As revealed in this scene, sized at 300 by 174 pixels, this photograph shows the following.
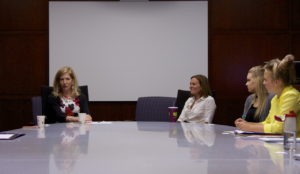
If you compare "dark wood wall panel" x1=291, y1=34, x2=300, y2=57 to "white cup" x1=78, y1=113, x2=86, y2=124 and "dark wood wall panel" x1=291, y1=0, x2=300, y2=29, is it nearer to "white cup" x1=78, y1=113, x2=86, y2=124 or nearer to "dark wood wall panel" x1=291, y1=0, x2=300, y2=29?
"dark wood wall panel" x1=291, y1=0, x2=300, y2=29

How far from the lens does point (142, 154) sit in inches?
89.4

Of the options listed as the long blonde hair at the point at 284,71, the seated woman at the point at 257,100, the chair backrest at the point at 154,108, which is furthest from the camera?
the chair backrest at the point at 154,108

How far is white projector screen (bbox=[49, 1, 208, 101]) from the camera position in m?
6.57

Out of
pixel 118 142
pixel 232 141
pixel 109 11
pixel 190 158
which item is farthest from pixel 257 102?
pixel 109 11

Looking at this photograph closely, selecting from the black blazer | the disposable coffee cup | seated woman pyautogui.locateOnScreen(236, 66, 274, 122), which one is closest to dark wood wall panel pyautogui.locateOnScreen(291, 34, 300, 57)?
seated woman pyautogui.locateOnScreen(236, 66, 274, 122)

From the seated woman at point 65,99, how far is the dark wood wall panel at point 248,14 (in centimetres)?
251

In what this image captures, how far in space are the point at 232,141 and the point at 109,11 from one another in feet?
13.7

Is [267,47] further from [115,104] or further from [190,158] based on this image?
[190,158]

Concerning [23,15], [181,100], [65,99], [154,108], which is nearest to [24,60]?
[23,15]

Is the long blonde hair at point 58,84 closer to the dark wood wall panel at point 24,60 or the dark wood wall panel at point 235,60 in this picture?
the dark wood wall panel at point 24,60

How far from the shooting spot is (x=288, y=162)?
6.46 feet

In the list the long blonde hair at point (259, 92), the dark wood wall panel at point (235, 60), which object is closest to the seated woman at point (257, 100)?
the long blonde hair at point (259, 92)

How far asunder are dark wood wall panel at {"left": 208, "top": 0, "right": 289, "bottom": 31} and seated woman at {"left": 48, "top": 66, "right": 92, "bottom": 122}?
8.24 feet

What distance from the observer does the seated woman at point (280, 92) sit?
3168 mm
